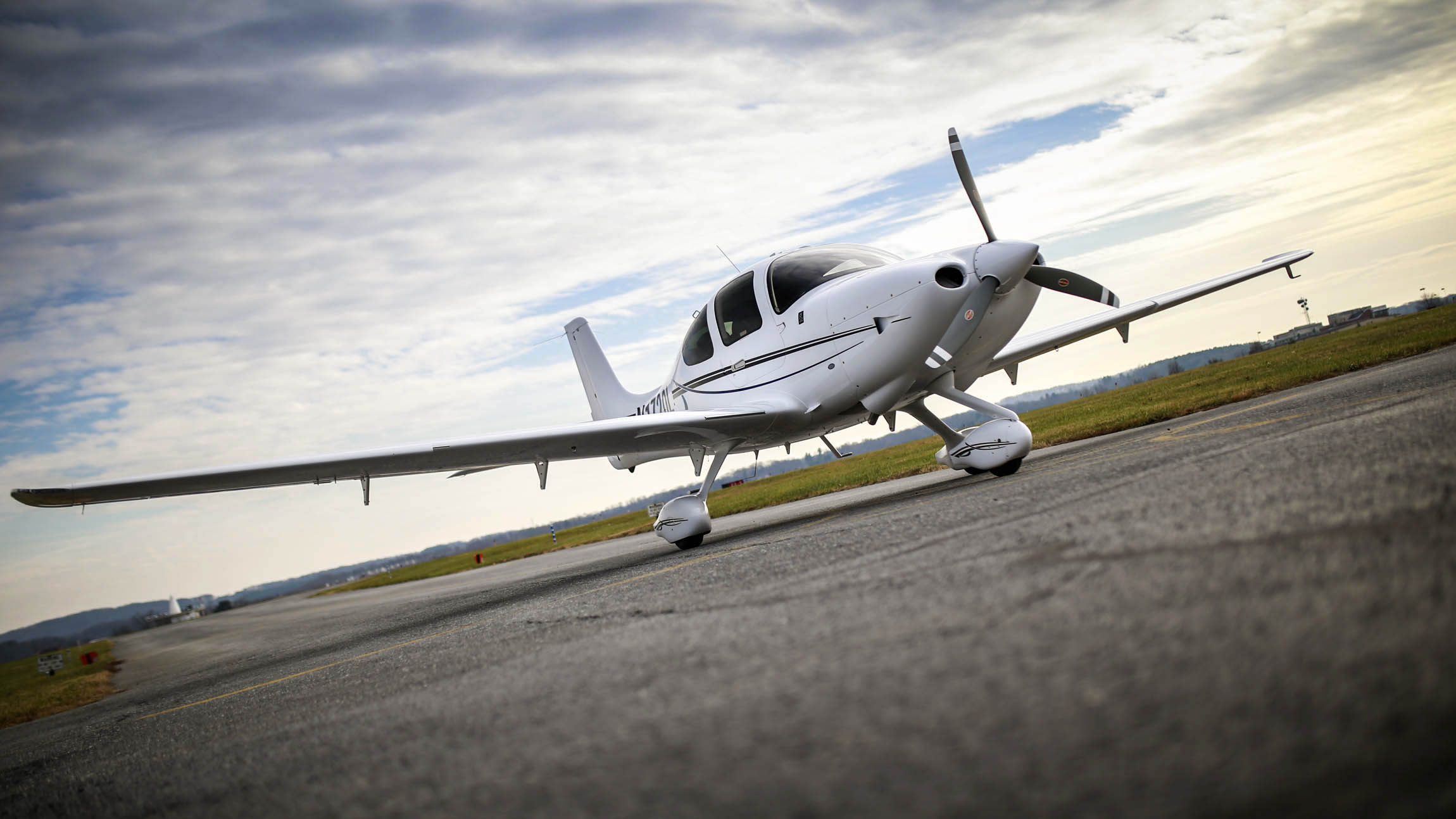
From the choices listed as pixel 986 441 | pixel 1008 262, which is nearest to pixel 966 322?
pixel 1008 262

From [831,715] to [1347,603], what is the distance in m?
1.08

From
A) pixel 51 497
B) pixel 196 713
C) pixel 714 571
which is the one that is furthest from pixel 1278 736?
pixel 51 497

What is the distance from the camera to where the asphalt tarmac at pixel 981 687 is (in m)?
1.11

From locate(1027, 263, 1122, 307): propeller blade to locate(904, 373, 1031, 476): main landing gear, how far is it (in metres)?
1.51

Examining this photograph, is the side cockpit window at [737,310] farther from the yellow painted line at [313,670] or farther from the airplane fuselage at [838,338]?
the yellow painted line at [313,670]

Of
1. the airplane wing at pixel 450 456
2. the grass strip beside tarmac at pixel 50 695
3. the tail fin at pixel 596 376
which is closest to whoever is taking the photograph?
the airplane wing at pixel 450 456

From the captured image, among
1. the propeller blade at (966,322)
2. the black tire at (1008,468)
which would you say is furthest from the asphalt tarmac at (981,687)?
the propeller blade at (966,322)

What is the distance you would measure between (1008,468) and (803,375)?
2.76 m

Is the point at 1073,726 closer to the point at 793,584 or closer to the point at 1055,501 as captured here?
the point at 793,584

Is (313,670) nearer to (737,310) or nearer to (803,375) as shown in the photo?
(803,375)

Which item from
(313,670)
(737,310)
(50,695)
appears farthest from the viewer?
(50,695)

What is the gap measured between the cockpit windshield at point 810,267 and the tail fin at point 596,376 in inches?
239

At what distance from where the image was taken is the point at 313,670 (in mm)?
6020

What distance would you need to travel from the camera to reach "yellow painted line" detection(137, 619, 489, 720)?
5914mm
